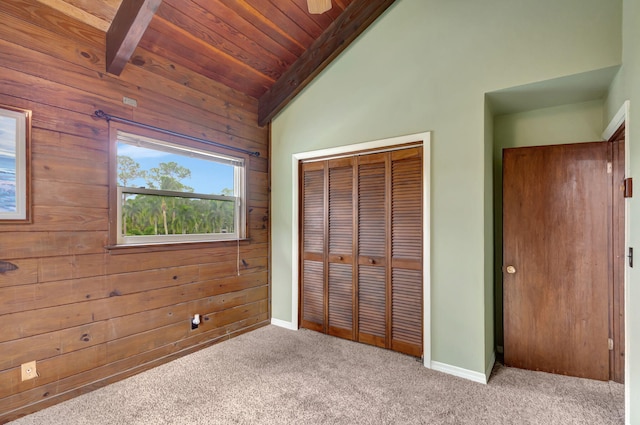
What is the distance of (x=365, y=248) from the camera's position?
314 cm

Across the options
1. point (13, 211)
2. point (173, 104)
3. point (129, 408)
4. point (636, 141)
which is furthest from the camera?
point (173, 104)

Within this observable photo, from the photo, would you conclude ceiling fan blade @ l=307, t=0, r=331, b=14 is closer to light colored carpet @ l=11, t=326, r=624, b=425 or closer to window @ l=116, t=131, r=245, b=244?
window @ l=116, t=131, r=245, b=244

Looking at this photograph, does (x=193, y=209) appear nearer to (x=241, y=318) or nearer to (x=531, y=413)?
(x=241, y=318)

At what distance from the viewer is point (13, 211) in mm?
1966

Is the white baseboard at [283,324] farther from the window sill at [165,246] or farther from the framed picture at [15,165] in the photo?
the framed picture at [15,165]

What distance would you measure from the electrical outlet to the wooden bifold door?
2.30 metres

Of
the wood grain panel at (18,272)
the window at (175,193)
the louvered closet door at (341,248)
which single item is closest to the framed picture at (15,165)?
the wood grain panel at (18,272)

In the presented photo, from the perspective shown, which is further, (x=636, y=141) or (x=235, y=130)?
(x=235, y=130)

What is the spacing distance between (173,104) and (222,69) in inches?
24.4

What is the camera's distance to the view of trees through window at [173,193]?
2.58m

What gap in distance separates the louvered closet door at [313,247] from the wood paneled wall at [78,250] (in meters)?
1.10

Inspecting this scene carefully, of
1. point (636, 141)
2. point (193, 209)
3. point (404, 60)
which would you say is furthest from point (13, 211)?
point (636, 141)

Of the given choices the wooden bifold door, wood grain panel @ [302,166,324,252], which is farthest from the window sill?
the wooden bifold door

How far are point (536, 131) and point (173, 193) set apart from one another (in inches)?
132
